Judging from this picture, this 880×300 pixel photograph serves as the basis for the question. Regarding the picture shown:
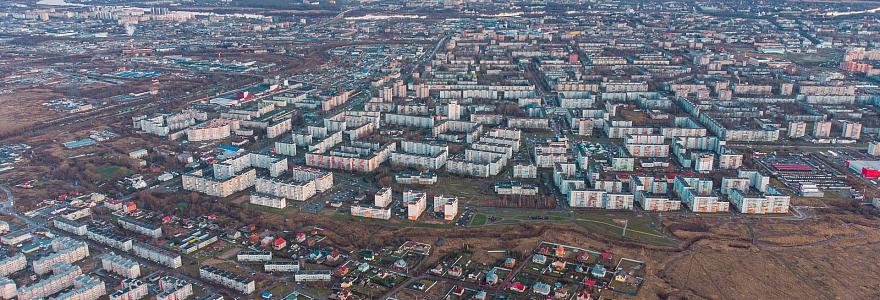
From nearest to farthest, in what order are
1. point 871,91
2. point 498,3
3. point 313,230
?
point 313,230
point 871,91
point 498,3

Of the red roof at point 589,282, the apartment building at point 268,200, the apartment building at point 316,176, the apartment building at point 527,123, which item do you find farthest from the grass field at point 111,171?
the red roof at point 589,282

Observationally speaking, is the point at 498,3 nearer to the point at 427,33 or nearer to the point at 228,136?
the point at 427,33

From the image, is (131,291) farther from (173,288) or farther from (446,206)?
(446,206)

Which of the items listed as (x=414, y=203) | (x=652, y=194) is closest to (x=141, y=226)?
A: (x=414, y=203)

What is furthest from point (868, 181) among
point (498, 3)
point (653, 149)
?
point (498, 3)

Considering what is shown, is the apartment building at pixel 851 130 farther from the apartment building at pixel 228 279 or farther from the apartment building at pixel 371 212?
the apartment building at pixel 228 279

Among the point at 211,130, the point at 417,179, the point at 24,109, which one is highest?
the point at 211,130
